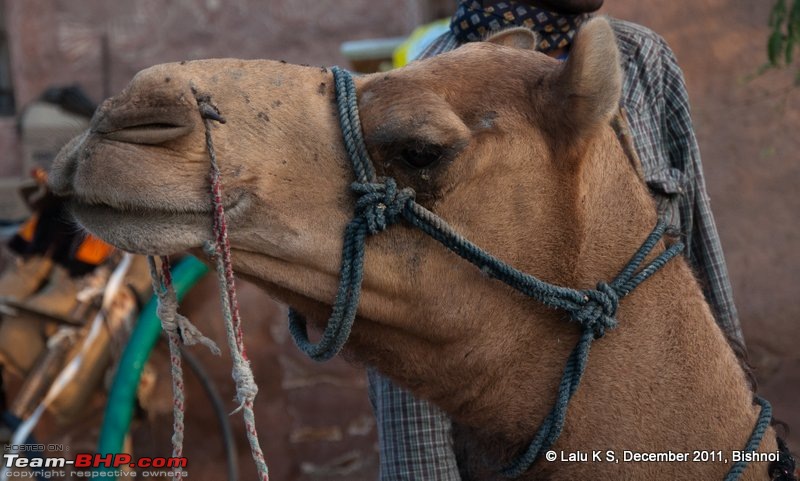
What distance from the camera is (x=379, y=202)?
1.86m

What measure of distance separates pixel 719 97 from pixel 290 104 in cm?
410

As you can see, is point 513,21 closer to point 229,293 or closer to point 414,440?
point 414,440

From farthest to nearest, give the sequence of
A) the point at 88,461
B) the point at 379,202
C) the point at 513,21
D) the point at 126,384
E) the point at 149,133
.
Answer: the point at 126,384 → the point at 88,461 → the point at 513,21 → the point at 379,202 → the point at 149,133

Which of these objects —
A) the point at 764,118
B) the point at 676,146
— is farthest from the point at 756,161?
the point at 676,146

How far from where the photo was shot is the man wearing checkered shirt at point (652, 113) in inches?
104

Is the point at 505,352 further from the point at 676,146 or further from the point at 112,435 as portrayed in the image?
the point at 112,435

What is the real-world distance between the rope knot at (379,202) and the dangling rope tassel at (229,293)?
0.29m

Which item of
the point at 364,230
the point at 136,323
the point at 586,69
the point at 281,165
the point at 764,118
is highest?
the point at 586,69

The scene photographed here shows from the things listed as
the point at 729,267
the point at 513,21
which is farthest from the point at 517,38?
the point at 729,267

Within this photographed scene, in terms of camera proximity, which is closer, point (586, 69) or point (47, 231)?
point (586, 69)

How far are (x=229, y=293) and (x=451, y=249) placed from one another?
47 centimetres

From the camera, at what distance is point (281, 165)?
185 cm

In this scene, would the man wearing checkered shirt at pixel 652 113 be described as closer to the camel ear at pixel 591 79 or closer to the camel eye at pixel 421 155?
the camel ear at pixel 591 79

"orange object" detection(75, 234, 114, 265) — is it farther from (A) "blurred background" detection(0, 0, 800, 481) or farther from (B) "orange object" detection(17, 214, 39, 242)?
(A) "blurred background" detection(0, 0, 800, 481)
